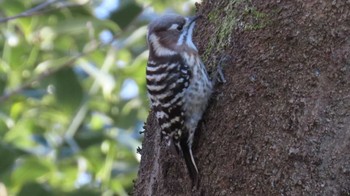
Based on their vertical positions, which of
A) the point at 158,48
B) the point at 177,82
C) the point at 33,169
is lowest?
the point at 177,82

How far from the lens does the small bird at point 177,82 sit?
2.90 metres

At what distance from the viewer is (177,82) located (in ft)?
10.1

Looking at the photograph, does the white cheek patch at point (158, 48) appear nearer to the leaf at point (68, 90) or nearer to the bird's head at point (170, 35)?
the bird's head at point (170, 35)

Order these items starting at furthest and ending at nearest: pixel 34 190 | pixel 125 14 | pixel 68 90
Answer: pixel 68 90, pixel 125 14, pixel 34 190

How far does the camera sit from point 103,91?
4.42 meters

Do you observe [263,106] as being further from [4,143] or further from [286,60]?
[4,143]

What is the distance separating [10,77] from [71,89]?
47cm

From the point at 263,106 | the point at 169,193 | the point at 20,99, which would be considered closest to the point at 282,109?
the point at 263,106

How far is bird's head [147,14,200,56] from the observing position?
10.4 feet

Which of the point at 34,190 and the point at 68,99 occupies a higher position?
the point at 68,99

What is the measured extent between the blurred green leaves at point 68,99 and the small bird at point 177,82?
583 mm

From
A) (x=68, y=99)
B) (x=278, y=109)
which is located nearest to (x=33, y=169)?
(x=68, y=99)

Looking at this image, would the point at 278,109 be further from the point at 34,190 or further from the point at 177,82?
the point at 34,190

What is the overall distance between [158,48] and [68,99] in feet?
2.95
